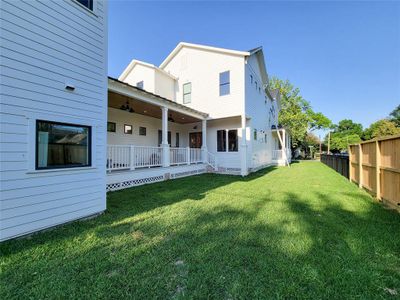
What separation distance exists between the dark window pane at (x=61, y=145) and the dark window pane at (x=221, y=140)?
9.49 meters

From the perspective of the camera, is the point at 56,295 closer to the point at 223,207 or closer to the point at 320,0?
the point at 223,207

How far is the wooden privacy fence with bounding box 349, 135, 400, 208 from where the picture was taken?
182 inches

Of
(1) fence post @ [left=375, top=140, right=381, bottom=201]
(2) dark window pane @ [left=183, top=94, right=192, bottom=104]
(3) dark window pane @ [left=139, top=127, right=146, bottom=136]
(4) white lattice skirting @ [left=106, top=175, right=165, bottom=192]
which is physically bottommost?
(4) white lattice skirting @ [left=106, top=175, right=165, bottom=192]

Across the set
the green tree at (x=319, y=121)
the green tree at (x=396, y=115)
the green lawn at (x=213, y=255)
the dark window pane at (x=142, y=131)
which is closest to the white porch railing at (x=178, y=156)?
the dark window pane at (x=142, y=131)

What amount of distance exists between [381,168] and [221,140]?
8.68 metres

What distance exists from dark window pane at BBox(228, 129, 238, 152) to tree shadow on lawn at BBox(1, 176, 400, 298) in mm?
7995

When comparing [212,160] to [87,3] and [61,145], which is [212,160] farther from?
[87,3]

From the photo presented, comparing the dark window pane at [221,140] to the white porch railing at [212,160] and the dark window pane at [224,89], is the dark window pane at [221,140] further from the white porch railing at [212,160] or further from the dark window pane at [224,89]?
the dark window pane at [224,89]

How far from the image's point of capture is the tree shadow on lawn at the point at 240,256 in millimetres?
2158

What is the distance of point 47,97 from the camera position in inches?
148

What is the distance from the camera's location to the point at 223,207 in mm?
5156

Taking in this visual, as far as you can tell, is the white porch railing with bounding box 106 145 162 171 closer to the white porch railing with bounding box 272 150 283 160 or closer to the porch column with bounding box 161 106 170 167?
the porch column with bounding box 161 106 170 167

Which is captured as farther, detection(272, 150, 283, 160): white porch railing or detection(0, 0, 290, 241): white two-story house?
detection(272, 150, 283, 160): white porch railing

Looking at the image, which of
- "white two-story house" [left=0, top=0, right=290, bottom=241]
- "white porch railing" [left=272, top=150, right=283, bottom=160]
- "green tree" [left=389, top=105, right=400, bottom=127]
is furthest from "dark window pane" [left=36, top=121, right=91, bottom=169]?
"green tree" [left=389, top=105, right=400, bottom=127]
